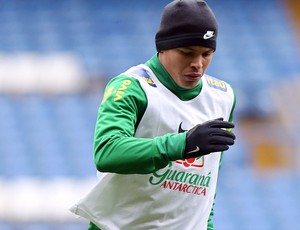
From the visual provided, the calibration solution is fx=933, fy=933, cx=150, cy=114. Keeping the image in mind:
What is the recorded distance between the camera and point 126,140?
3.28m

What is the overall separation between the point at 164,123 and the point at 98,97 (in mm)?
7248

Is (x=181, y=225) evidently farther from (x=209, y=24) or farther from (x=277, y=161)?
(x=277, y=161)

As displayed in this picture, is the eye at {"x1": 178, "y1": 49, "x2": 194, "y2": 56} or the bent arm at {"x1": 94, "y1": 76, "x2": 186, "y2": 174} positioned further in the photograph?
the eye at {"x1": 178, "y1": 49, "x2": 194, "y2": 56}

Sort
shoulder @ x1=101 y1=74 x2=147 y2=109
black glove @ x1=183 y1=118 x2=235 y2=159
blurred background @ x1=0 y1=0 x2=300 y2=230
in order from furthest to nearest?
blurred background @ x1=0 y1=0 x2=300 y2=230 < shoulder @ x1=101 y1=74 x2=147 y2=109 < black glove @ x1=183 y1=118 x2=235 y2=159

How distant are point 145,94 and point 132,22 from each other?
28.5ft

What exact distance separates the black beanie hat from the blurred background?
6.17 meters

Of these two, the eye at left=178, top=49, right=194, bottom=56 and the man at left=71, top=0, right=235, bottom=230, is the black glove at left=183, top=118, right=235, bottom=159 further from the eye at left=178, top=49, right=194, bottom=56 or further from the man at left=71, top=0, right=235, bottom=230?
the eye at left=178, top=49, right=194, bottom=56

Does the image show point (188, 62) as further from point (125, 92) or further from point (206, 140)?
point (206, 140)

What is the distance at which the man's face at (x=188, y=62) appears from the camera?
3502mm

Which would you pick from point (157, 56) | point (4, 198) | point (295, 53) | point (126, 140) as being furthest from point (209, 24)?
point (295, 53)

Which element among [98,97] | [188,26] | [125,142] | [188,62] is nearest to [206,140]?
[125,142]

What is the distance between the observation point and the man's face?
11.5 feet

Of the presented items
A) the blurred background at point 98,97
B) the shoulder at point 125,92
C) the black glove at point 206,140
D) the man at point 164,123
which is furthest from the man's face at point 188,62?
the blurred background at point 98,97

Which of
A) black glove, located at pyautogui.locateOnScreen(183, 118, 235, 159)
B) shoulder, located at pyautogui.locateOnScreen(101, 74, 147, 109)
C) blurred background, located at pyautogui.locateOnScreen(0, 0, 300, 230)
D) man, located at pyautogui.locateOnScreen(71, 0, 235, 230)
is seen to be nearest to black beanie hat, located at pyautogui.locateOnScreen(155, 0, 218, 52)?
man, located at pyautogui.locateOnScreen(71, 0, 235, 230)
